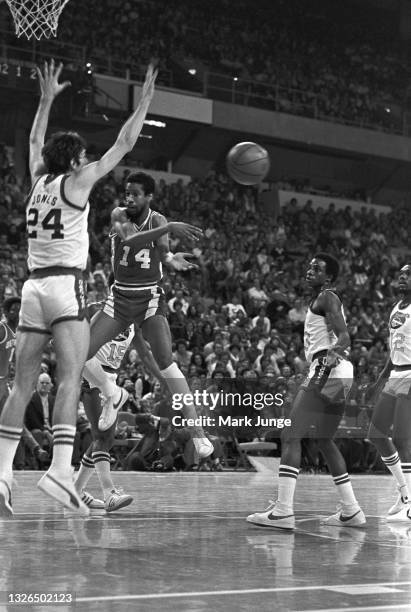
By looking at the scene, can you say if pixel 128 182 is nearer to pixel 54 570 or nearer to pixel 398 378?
pixel 398 378

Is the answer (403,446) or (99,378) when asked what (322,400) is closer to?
(403,446)

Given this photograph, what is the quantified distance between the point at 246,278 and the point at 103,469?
15.8 meters

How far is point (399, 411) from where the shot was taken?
985 centimetres

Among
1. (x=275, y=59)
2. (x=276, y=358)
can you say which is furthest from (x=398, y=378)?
(x=275, y=59)

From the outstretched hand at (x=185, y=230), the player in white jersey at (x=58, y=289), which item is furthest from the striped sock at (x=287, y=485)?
the player in white jersey at (x=58, y=289)

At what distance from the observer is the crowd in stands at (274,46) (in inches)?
1214

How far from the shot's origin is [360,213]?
3406 centimetres

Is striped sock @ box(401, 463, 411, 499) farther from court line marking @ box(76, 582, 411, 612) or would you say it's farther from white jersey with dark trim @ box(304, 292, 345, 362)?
court line marking @ box(76, 582, 411, 612)

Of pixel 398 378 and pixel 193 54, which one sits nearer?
pixel 398 378

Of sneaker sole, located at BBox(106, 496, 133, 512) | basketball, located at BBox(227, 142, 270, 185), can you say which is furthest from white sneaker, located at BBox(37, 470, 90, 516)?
basketball, located at BBox(227, 142, 270, 185)

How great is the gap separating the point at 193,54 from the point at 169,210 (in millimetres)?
7720

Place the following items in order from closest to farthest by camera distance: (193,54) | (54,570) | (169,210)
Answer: (54,570)
(169,210)
(193,54)

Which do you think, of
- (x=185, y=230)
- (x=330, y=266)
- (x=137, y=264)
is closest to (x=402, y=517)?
(x=330, y=266)

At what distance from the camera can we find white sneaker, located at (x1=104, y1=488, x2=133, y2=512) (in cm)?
912
